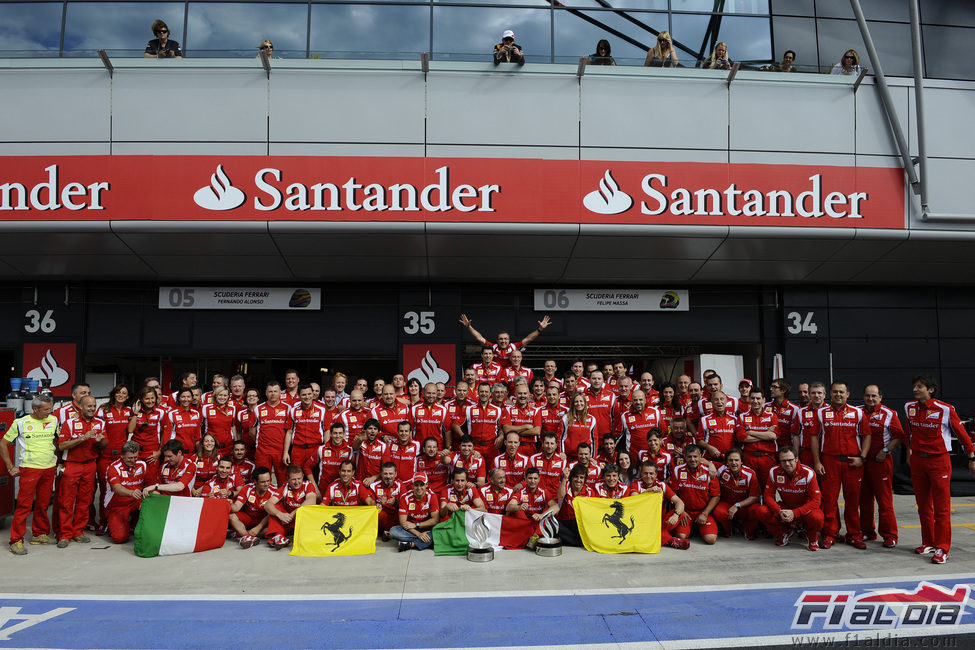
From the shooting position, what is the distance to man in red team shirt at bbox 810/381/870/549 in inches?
320

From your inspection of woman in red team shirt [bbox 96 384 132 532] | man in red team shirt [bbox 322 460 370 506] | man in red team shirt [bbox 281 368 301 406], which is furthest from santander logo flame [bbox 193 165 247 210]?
man in red team shirt [bbox 322 460 370 506]

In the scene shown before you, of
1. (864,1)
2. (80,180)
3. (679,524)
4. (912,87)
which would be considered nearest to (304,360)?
(80,180)

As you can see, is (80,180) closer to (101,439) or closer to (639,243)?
(101,439)

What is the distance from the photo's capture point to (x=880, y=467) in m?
8.11

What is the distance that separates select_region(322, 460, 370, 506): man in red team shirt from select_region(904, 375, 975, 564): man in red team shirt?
22.4ft

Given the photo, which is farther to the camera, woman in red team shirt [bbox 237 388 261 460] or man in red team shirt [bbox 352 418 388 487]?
woman in red team shirt [bbox 237 388 261 460]

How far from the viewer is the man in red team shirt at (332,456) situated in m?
8.69

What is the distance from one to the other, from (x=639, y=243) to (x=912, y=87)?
20.3 ft

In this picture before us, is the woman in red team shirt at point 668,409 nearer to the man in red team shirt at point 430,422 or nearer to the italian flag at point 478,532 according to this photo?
the italian flag at point 478,532

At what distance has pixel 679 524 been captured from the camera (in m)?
7.95

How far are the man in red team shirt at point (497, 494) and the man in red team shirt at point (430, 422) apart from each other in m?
1.29

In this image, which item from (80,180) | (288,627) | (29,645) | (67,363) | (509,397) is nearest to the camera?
(29,645)

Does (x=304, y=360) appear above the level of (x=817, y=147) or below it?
below

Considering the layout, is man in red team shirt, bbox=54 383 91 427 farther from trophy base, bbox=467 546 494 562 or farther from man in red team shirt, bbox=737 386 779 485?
man in red team shirt, bbox=737 386 779 485
